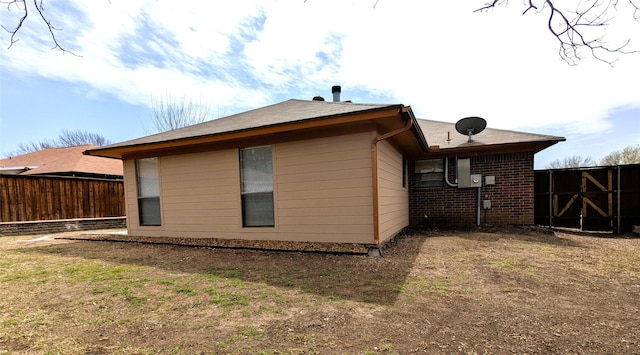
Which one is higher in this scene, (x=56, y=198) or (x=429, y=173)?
(x=429, y=173)

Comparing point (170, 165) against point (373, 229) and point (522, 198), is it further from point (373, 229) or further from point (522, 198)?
point (522, 198)

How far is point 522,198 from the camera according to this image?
7.68 meters

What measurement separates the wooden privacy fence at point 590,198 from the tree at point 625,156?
2016 cm

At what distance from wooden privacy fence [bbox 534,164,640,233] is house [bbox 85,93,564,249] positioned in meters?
0.94

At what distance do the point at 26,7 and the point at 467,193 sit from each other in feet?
29.8

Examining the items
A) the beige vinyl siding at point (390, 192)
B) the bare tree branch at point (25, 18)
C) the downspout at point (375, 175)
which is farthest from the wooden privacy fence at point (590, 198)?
the bare tree branch at point (25, 18)

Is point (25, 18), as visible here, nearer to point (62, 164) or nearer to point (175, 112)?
point (175, 112)

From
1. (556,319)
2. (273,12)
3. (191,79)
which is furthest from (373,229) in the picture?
(191,79)

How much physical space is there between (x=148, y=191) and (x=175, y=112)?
36.7 ft

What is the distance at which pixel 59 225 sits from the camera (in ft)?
30.4

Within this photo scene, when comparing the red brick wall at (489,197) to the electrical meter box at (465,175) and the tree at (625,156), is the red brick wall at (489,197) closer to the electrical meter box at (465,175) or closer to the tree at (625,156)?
the electrical meter box at (465,175)

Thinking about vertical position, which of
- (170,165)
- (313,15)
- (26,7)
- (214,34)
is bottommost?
(170,165)

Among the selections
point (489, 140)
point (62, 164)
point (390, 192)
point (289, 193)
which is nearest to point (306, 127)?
point (289, 193)

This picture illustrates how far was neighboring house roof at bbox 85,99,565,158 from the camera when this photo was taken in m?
4.61
